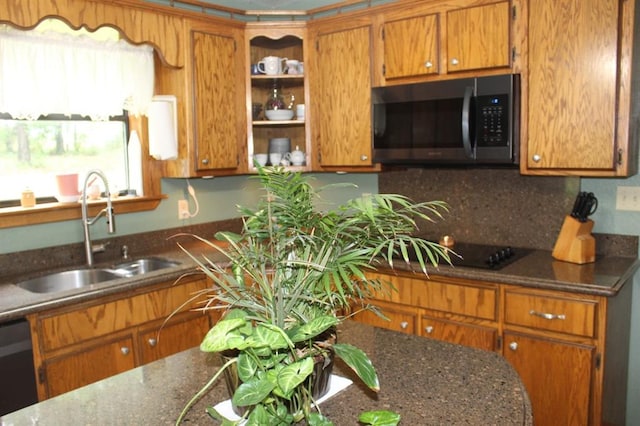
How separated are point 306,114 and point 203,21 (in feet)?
2.62

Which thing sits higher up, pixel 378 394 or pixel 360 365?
pixel 360 365

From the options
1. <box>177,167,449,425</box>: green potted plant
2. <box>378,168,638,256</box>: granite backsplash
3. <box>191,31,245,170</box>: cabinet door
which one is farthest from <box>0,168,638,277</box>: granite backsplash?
<box>177,167,449,425</box>: green potted plant

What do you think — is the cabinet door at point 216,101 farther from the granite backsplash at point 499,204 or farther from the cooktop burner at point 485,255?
the cooktop burner at point 485,255

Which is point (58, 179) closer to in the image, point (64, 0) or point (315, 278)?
point (64, 0)

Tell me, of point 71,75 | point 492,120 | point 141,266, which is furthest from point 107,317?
point 492,120

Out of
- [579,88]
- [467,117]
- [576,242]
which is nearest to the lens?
[579,88]

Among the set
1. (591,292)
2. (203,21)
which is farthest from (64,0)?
(591,292)

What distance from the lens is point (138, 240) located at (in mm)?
3234

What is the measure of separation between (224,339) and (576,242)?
2.11m

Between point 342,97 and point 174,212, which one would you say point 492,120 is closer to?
point 342,97

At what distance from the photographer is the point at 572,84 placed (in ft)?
8.23

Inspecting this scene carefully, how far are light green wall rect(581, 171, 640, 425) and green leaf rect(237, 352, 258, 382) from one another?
93.2 inches

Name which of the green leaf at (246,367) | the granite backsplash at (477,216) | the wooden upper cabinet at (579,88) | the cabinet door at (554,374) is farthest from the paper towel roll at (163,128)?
the green leaf at (246,367)

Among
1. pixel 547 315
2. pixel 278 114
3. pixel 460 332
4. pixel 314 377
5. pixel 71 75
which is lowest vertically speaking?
pixel 460 332
